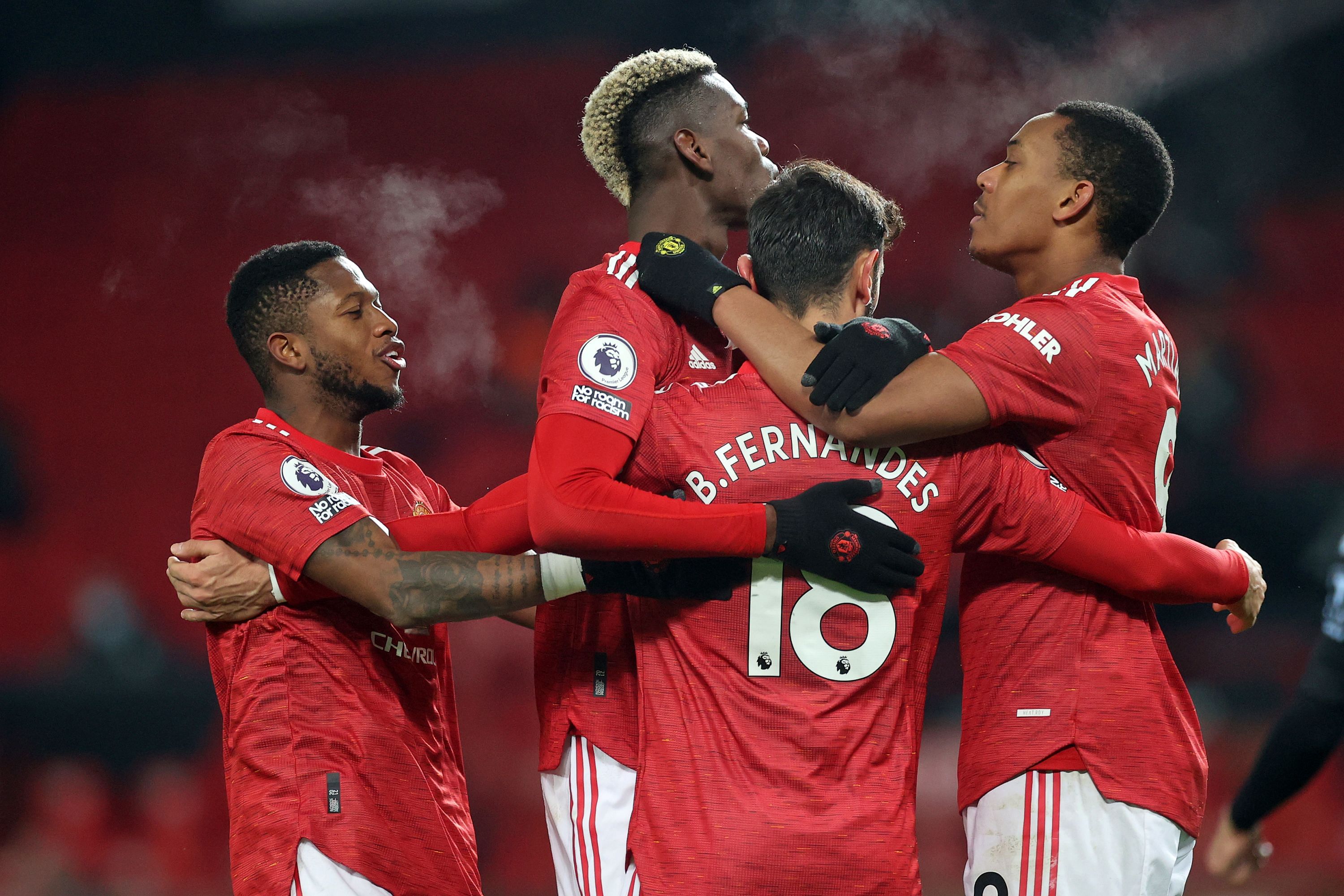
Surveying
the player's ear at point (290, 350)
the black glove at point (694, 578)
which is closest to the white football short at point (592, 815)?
the black glove at point (694, 578)

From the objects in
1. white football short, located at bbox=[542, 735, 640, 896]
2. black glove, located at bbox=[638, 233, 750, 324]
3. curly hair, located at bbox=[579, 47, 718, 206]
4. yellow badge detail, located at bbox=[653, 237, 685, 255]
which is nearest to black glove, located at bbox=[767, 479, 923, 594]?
black glove, located at bbox=[638, 233, 750, 324]

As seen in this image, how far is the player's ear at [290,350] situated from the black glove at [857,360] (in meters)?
1.35

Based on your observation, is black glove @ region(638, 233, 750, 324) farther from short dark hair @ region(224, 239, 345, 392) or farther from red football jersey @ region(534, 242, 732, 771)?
short dark hair @ region(224, 239, 345, 392)

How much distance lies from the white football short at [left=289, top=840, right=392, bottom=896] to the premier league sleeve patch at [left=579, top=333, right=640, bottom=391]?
109 centimetres

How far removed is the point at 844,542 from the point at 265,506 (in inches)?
49.4

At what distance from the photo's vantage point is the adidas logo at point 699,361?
2.28 meters

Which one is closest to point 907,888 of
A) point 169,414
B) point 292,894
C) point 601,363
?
point 601,363

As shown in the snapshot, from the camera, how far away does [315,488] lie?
2404 mm

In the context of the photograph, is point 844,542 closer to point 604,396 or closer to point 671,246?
point 604,396

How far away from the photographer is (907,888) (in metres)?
1.80

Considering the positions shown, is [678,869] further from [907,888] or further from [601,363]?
[601,363]

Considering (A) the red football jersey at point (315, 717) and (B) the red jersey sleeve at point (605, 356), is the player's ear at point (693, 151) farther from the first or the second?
(A) the red football jersey at point (315, 717)

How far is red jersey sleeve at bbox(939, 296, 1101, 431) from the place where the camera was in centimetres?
196

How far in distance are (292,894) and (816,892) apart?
1.09 meters
